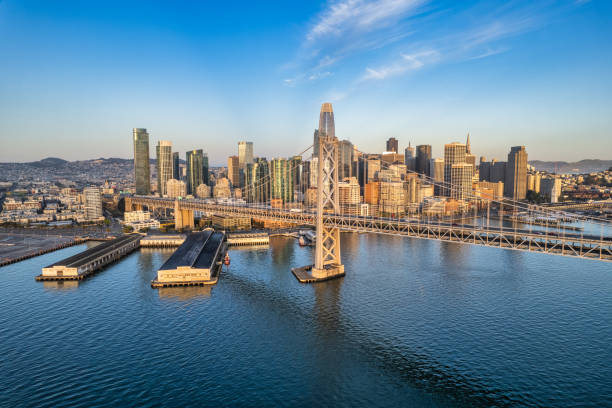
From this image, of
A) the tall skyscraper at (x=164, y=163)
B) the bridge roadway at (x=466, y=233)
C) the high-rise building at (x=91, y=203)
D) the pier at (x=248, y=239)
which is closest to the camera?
the bridge roadway at (x=466, y=233)

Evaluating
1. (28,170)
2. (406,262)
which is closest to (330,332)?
(406,262)

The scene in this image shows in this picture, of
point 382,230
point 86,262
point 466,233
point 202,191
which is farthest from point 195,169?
point 466,233

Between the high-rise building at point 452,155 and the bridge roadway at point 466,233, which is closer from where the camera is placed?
the bridge roadway at point 466,233

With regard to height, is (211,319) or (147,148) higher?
(147,148)

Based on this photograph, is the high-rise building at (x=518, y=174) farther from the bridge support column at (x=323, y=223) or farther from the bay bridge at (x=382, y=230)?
the bridge support column at (x=323, y=223)

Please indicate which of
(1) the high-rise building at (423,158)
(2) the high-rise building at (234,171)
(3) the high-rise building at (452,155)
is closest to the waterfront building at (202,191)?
(2) the high-rise building at (234,171)

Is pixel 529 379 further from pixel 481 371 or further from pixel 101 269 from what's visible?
pixel 101 269

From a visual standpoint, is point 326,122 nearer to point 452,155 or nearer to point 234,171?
point 452,155

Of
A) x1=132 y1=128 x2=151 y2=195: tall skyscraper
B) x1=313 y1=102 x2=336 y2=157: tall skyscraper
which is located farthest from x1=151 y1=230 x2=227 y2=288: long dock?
x1=132 y1=128 x2=151 y2=195: tall skyscraper
